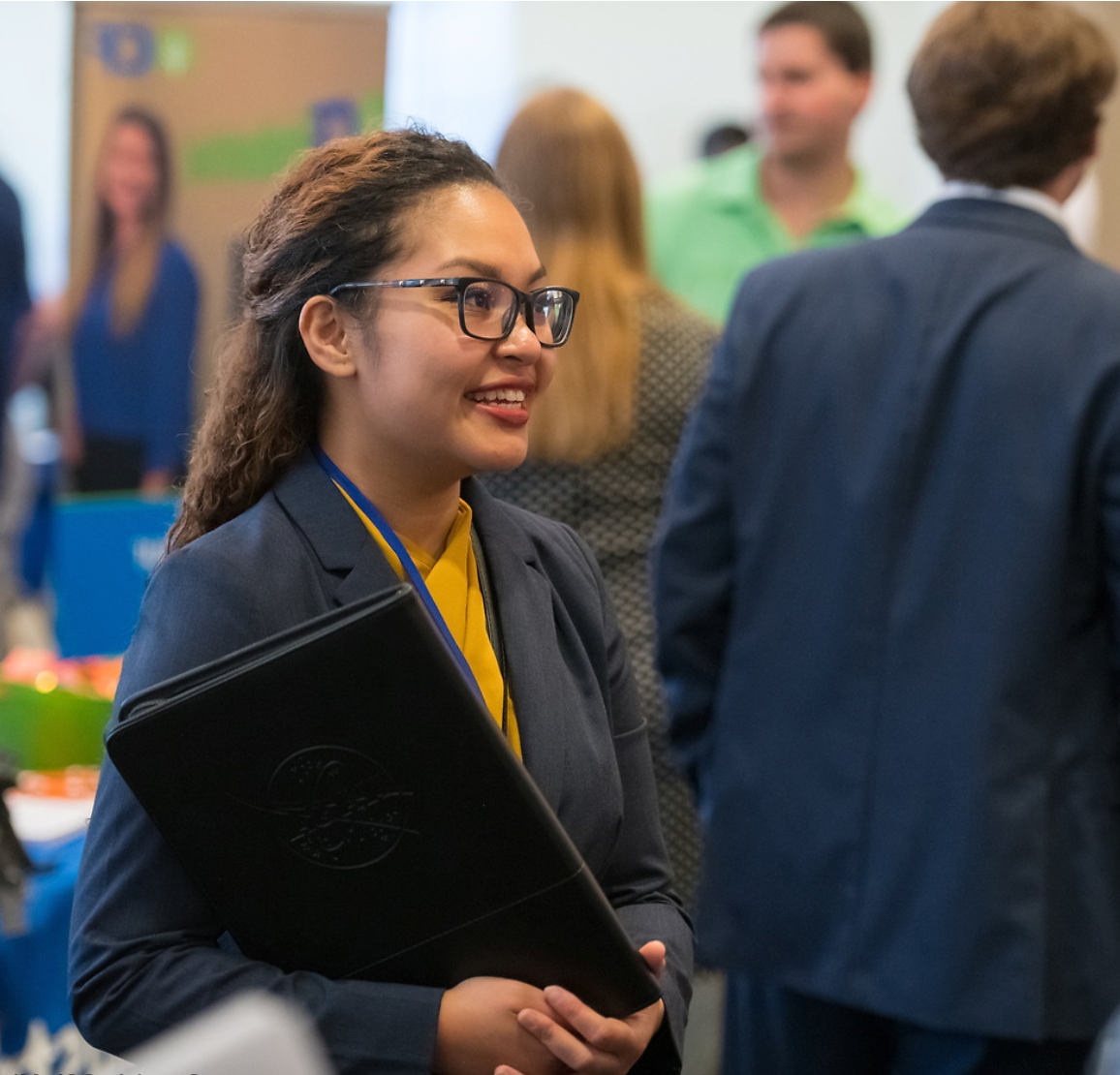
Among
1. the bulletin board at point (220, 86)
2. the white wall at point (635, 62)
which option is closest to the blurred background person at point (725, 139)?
the white wall at point (635, 62)

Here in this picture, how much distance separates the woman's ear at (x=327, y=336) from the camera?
133 centimetres

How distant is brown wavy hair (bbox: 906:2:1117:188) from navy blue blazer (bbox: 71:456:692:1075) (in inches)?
32.8

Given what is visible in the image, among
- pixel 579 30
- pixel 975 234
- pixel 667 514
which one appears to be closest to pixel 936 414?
pixel 975 234

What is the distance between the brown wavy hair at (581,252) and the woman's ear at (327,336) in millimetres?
1102

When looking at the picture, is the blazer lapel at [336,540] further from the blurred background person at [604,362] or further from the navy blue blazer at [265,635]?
the blurred background person at [604,362]

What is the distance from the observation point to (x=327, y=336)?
134cm

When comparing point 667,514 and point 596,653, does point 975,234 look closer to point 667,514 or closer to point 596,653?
point 667,514

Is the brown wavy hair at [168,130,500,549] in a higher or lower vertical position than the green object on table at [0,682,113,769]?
higher

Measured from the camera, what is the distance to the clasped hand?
3.76ft

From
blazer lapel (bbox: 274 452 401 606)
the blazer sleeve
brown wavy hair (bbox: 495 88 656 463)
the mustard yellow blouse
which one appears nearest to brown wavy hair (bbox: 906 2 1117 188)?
brown wavy hair (bbox: 495 88 656 463)

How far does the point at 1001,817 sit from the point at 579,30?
5430mm

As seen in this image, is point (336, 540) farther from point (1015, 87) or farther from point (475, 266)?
point (1015, 87)

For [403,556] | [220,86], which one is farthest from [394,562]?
[220,86]

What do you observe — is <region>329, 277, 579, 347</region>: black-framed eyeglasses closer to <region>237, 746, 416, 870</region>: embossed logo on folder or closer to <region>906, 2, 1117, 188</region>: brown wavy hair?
<region>237, 746, 416, 870</region>: embossed logo on folder
